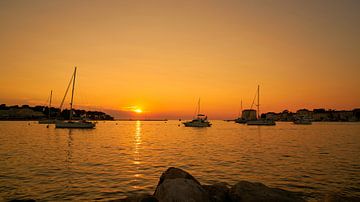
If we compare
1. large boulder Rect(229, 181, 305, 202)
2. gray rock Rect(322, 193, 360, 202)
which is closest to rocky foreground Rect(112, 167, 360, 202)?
large boulder Rect(229, 181, 305, 202)

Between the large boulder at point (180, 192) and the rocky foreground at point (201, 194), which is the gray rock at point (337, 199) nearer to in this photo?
the rocky foreground at point (201, 194)

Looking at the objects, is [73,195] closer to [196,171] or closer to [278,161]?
[196,171]

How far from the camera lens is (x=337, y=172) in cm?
2177

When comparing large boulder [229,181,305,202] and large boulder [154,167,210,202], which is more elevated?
large boulder [154,167,210,202]

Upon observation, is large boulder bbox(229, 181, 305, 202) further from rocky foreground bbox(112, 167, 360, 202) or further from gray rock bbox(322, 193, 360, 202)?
gray rock bbox(322, 193, 360, 202)

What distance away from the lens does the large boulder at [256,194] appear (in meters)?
10.0

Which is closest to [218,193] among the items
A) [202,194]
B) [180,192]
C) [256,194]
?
[256,194]

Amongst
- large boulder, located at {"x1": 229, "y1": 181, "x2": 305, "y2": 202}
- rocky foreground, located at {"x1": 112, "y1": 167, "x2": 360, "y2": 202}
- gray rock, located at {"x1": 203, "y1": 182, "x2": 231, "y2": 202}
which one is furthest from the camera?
gray rock, located at {"x1": 203, "y1": 182, "x2": 231, "y2": 202}

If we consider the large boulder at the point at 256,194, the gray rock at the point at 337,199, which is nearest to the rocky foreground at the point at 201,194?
the large boulder at the point at 256,194

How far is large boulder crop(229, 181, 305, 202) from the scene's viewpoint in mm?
10039

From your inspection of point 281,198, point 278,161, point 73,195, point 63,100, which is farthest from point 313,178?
point 63,100

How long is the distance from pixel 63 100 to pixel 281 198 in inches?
3872

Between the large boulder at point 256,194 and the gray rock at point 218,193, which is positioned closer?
the large boulder at point 256,194

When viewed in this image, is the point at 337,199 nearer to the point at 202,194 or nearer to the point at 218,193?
the point at 218,193
